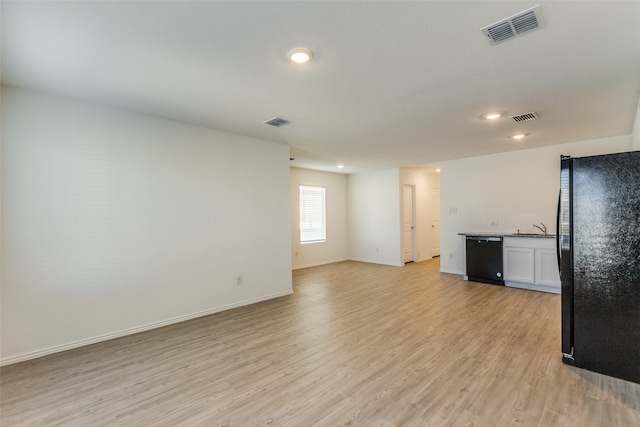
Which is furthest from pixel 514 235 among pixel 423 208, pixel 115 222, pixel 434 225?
pixel 115 222

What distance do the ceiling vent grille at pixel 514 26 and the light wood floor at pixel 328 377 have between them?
8.33 ft

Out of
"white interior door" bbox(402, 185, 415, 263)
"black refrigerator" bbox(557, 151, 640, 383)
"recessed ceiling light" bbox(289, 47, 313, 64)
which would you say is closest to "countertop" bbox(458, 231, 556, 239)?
"white interior door" bbox(402, 185, 415, 263)

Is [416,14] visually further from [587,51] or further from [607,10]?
[587,51]

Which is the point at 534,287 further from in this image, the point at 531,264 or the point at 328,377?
the point at 328,377

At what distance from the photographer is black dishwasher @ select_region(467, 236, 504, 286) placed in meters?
5.35

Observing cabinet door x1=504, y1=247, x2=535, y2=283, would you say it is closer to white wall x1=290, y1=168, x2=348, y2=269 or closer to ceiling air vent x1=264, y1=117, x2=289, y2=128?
white wall x1=290, y1=168, x2=348, y2=269

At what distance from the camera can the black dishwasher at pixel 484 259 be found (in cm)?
535

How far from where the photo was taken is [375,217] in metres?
8.00

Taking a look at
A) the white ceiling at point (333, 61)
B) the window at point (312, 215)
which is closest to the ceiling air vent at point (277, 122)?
the white ceiling at point (333, 61)

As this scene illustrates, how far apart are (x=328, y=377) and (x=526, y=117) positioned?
3783 millimetres

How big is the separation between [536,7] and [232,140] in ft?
11.9

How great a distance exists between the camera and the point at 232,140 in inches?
169

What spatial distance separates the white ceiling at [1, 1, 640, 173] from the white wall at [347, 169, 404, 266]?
370cm

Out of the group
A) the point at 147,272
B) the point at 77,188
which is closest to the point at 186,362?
the point at 147,272
